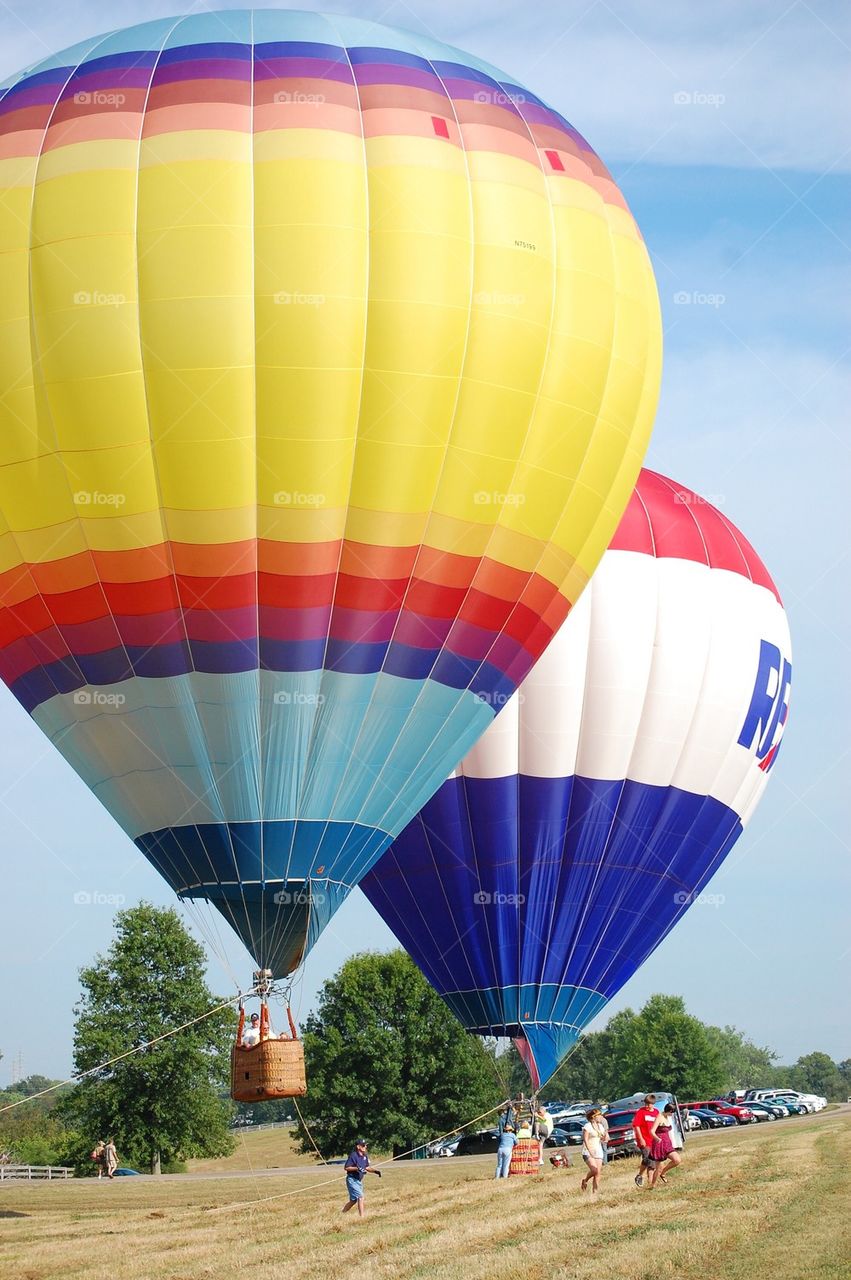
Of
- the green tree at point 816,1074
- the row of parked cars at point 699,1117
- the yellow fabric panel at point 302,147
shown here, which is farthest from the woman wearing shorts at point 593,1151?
the green tree at point 816,1074

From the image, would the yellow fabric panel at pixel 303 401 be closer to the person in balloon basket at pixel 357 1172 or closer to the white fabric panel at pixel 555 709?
the person in balloon basket at pixel 357 1172

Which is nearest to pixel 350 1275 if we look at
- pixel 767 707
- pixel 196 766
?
pixel 196 766

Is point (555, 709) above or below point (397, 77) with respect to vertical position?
below

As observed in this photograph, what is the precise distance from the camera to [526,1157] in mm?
23406

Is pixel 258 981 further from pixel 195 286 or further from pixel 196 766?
pixel 195 286

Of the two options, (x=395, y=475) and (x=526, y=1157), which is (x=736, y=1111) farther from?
(x=395, y=475)

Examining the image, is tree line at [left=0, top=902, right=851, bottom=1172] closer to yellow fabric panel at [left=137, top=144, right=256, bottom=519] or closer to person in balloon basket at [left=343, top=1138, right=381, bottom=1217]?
person in balloon basket at [left=343, top=1138, right=381, bottom=1217]

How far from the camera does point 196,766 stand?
16812 mm

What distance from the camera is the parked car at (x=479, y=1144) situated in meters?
37.6

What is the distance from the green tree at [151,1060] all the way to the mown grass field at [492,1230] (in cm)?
1973

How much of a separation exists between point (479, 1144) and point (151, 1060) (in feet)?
31.9

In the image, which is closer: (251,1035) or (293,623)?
(251,1035)

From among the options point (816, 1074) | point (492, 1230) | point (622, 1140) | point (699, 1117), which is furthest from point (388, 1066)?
point (816, 1074)

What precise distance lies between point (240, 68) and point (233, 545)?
17.7ft
